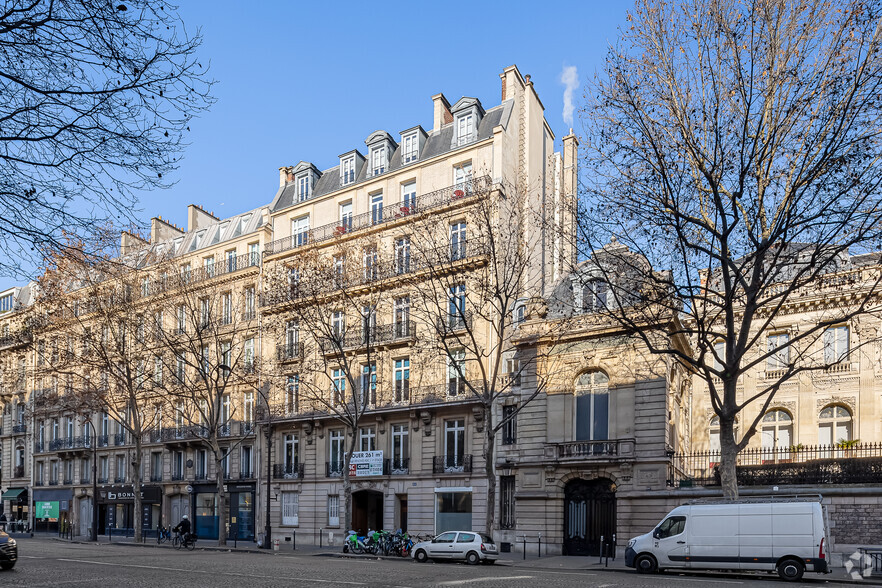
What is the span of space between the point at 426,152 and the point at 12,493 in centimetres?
4331

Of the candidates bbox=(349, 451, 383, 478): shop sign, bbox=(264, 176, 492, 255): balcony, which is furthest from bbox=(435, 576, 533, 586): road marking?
bbox=(349, 451, 383, 478): shop sign

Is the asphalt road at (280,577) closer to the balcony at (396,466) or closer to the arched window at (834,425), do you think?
the arched window at (834,425)

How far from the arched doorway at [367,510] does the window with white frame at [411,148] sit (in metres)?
16.7

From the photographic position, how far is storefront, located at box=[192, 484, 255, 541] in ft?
137

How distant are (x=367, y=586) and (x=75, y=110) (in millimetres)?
9379

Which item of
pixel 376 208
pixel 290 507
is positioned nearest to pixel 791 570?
pixel 290 507

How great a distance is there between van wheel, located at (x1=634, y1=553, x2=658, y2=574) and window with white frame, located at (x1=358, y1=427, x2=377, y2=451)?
1745 centimetres

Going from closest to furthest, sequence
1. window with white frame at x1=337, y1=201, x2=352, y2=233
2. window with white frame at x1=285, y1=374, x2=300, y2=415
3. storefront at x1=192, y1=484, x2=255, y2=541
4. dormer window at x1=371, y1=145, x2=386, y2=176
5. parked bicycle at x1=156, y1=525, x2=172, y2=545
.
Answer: window with white frame at x1=285, y1=374, x2=300, y2=415
parked bicycle at x1=156, y1=525, x2=172, y2=545
window with white frame at x1=337, y1=201, x2=352, y2=233
dormer window at x1=371, y1=145, x2=386, y2=176
storefront at x1=192, y1=484, x2=255, y2=541

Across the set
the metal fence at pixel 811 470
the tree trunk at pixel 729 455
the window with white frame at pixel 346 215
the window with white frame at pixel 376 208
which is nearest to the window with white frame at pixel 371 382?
the window with white frame at pixel 376 208

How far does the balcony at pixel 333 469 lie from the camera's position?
3778 cm

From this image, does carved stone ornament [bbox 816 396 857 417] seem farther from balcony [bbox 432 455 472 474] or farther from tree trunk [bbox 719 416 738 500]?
balcony [bbox 432 455 472 474]

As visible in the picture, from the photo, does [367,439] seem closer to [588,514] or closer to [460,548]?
[588,514]

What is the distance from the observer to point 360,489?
3684cm

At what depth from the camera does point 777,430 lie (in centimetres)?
3266
